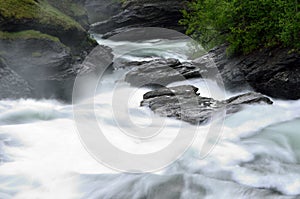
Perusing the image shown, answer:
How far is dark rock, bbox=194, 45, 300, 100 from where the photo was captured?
970cm

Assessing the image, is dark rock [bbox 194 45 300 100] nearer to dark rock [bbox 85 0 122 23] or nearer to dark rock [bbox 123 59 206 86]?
dark rock [bbox 123 59 206 86]

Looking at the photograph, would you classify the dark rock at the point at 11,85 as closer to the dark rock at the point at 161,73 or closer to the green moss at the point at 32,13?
the green moss at the point at 32,13

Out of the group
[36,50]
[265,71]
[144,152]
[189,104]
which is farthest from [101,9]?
[144,152]

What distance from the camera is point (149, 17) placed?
70.3 feet

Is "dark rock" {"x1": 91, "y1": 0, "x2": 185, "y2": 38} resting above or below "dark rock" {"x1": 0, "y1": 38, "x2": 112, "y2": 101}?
above

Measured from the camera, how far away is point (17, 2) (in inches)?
439

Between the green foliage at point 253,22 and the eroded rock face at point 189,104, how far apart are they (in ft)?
7.04

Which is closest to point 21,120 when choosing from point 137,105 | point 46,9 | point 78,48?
point 137,105

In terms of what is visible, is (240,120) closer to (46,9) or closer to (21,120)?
(21,120)

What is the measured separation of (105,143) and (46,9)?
264 inches

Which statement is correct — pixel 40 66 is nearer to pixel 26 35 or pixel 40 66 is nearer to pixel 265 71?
pixel 26 35

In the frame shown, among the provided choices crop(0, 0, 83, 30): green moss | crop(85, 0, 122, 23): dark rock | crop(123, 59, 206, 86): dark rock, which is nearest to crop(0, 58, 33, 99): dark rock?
crop(0, 0, 83, 30): green moss

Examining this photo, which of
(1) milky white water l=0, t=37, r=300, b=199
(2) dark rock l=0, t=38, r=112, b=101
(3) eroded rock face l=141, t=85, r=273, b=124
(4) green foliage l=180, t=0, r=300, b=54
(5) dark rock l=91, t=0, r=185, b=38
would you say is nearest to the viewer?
(1) milky white water l=0, t=37, r=300, b=199

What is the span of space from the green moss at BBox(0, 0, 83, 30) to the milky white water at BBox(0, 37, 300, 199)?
307cm
